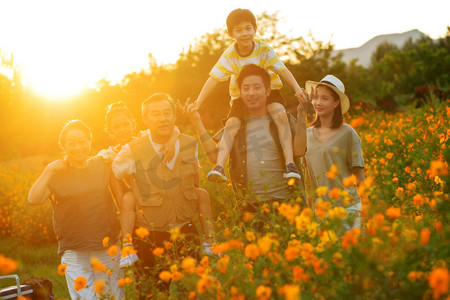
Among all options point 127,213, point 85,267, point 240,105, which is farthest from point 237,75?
point 85,267

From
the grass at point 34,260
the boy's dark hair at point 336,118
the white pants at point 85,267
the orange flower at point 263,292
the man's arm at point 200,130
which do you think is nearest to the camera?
the orange flower at point 263,292

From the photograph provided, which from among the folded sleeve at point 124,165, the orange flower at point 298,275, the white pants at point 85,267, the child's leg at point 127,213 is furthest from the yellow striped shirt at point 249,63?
the orange flower at point 298,275

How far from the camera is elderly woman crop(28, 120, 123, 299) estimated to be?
3885 mm

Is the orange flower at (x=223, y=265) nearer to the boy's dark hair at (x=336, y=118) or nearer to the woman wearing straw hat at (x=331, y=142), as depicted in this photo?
the woman wearing straw hat at (x=331, y=142)

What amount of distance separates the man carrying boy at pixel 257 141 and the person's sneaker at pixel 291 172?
0.14 m

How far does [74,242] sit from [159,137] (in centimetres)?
112

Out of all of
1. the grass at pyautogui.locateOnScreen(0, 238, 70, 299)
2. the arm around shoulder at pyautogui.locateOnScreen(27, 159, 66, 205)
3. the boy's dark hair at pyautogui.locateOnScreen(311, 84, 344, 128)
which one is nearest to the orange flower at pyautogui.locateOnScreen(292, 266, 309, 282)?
the boy's dark hair at pyautogui.locateOnScreen(311, 84, 344, 128)

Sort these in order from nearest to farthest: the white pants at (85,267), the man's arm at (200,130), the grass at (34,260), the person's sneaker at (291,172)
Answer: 1. the person's sneaker at (291,172)
2. the man's arm at (200,130)
3. the white pants at (85,267)
4. the grass at (34,260)

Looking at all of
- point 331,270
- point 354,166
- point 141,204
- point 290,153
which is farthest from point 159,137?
point 331,270

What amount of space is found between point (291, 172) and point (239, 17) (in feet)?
4.80

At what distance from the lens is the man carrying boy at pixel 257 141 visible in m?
3.64

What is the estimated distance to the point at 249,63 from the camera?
161 inches

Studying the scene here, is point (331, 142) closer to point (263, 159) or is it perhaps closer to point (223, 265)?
point (263, 159)

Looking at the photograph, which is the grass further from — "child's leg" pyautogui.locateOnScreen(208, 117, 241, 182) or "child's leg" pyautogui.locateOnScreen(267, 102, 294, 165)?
"child's leg" pyautogui.locateOnScreen(267, 102, 294, 165)
